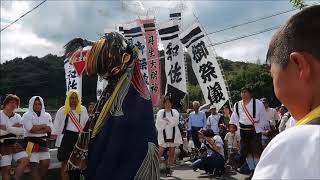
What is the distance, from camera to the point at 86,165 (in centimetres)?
273

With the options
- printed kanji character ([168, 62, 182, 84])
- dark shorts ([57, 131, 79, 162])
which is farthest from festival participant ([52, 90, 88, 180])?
printed kanji character ([168, 62, 182, 84])

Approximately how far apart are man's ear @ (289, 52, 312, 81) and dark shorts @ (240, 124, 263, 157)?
274 inches

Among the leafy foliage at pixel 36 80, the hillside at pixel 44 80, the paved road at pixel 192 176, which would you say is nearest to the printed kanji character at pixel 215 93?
the paved road at pixel 192 176

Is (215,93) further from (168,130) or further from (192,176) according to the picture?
(192,176)

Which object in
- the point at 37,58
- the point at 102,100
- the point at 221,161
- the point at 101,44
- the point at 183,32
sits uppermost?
the point at 37,58

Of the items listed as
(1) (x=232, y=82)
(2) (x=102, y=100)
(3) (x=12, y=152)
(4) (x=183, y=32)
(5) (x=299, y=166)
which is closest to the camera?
(5) (x=299, y=166)

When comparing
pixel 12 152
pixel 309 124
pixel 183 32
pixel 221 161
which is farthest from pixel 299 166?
pixel 183 32

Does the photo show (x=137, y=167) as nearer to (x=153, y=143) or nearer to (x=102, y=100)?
(x=153, y=143)

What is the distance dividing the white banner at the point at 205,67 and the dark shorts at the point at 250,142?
4338 millimetres

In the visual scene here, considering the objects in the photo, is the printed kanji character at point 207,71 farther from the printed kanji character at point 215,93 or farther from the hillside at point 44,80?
the hillside at point 44,80

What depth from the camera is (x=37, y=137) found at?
6770mm

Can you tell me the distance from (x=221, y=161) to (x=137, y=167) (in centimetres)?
650

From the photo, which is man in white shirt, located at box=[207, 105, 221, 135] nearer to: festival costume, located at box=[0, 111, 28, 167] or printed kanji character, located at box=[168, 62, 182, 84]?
printed kanji character, located at box=[168, 62, 182, 84]

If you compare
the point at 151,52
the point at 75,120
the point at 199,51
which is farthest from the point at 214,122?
the point at 75,120
